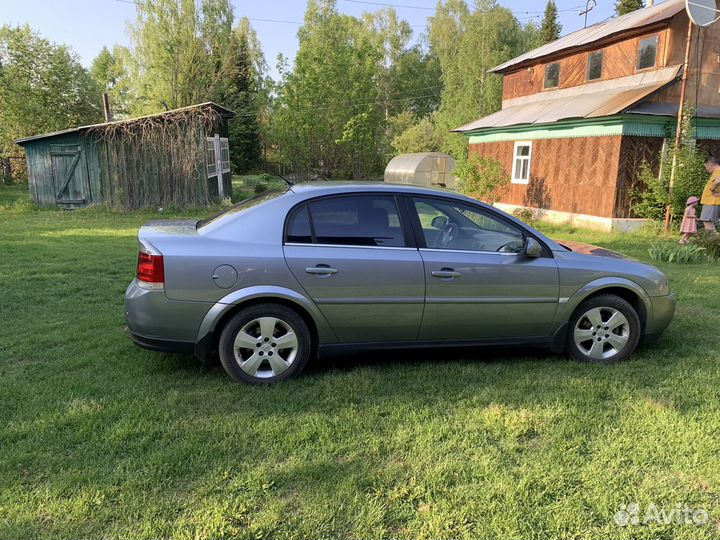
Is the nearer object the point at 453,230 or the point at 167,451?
the point at 167,451

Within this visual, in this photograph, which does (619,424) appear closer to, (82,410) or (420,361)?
(420,361)

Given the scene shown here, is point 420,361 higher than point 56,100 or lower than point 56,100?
lower

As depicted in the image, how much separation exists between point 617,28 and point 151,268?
17.0 metres

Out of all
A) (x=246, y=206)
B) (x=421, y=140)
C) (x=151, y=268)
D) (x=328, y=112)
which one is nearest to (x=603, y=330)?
(x=246, y=206)

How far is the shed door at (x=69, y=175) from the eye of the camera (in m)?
17.2

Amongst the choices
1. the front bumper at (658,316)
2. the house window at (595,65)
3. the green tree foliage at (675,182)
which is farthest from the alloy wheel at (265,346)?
the house window at (595,65)

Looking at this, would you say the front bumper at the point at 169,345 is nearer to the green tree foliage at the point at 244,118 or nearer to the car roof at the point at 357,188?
the car roof at the point at 357,188

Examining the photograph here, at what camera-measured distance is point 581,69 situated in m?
17.6

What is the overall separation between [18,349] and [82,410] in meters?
1.63

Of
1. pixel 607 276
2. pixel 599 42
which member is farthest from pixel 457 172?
pixel 607 276

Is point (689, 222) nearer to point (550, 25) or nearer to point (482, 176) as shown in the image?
point (482, 176)

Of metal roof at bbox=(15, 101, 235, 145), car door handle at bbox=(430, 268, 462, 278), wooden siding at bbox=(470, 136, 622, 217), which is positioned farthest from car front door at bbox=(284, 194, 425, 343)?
metal roof at bbox=(15, 101, 235, 145)

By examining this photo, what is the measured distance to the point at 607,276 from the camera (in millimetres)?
4465

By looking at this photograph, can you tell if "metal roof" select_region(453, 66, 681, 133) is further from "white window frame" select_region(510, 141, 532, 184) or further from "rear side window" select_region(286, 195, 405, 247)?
"rear side window" select_region(286, 195, 405, 247)
